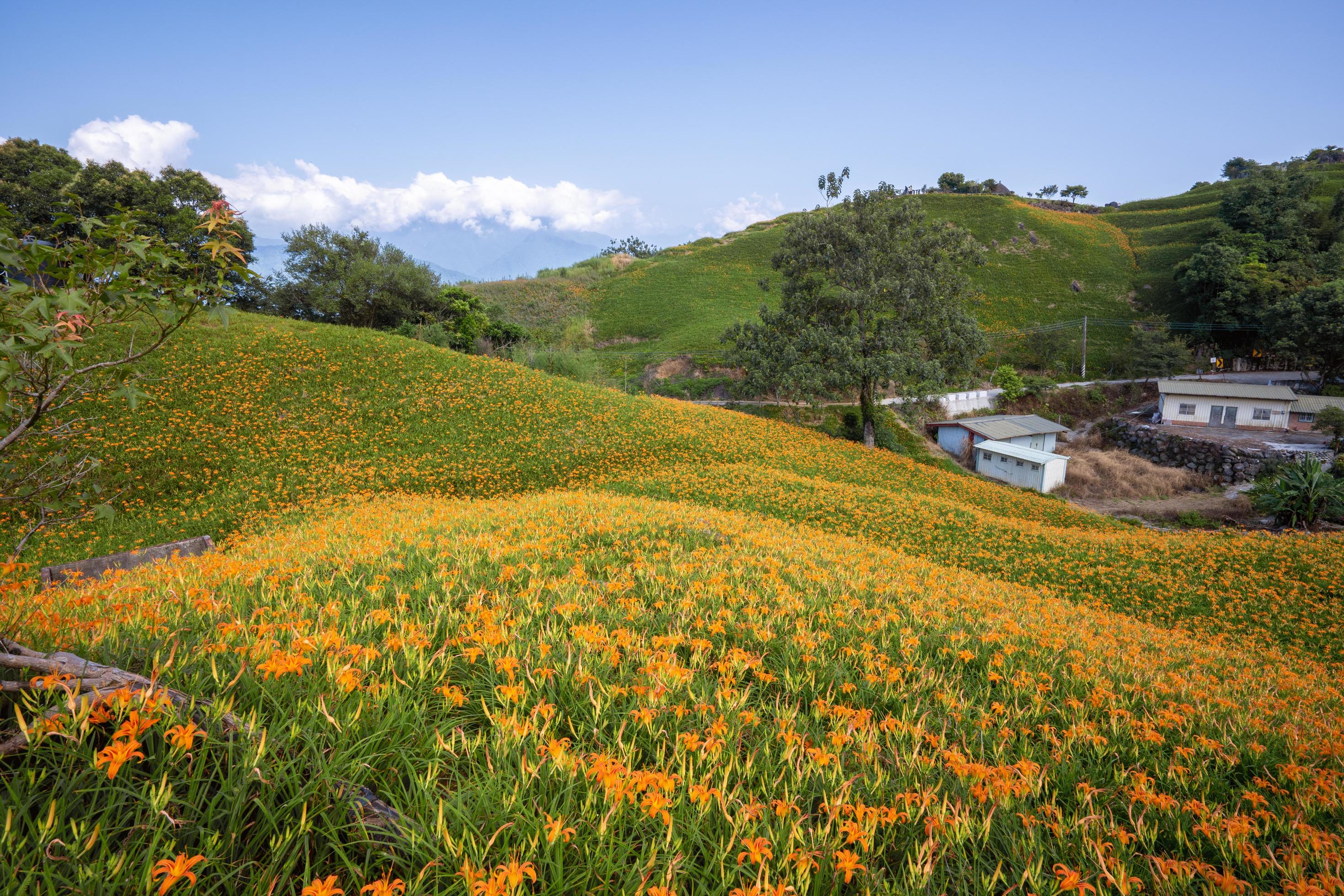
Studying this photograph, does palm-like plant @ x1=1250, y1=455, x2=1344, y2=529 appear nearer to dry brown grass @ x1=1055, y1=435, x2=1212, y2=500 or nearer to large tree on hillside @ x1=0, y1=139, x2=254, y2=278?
dry brown grass @ x1=1055, y1=435, x2=1212, y2=500

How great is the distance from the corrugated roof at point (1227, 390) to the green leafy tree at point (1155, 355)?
363 cm

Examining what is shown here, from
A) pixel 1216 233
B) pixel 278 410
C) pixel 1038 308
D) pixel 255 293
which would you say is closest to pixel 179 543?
pixel 278 410

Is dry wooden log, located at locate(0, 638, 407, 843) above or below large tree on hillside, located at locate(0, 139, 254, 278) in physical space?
below

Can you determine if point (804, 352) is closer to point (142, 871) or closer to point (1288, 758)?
point (1288, 758)

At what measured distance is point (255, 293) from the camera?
96.7ft

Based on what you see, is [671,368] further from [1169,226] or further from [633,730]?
[1169,226]

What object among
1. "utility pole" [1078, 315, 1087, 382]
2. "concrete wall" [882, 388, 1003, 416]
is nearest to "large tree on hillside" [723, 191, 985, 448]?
"concrete wall" [882, 388, 1003, 416]

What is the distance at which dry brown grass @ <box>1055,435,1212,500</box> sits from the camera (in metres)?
26.4

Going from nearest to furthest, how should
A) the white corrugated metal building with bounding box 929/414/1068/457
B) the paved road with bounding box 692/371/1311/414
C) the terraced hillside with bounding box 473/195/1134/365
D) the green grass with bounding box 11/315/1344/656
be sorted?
the green grass with bounding box 11/315/1344/656 < the white corrugated metal building with bounding box 929/414/1068/457 < the paved road with bounding box 692/371/1311/414 < the terraced hillside with bounding box 473/195/1134/365

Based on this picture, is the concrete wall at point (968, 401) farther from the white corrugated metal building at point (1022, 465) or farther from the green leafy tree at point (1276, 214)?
the green leafy tree at point (1276, 214)

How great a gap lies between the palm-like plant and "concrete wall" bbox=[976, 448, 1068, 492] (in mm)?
7491

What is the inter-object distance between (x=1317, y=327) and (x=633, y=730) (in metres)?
56.6

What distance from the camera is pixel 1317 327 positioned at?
119 ft

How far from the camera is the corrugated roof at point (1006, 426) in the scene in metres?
30.1
